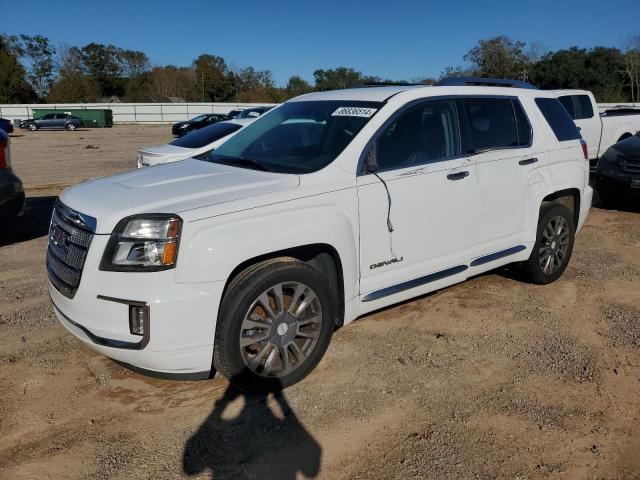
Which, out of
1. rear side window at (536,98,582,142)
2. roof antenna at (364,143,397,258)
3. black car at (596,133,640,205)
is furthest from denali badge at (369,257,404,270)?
black car at (596,133,640,205)

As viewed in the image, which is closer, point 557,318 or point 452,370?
point 452,370

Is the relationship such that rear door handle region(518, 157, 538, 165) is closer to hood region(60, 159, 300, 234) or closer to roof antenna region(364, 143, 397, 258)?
roof antenna region(364, 143, 397, 258)

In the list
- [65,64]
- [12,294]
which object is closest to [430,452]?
[12,294]

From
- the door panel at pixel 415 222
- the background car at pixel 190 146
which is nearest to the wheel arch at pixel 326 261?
the door panel at pixel 415 222

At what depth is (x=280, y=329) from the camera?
11.0 ft

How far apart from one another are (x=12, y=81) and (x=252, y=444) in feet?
269

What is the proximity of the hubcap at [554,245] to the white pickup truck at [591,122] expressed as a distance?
25.1ft

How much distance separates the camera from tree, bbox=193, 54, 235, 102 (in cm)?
8981

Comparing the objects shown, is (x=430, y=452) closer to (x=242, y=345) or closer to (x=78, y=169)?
(x=242, y=345)

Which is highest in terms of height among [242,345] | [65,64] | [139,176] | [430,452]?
[65,64]

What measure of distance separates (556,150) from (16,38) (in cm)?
9463

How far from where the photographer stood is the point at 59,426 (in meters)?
3.12

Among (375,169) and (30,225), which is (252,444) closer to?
(375,169)

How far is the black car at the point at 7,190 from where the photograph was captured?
20.4 feet
